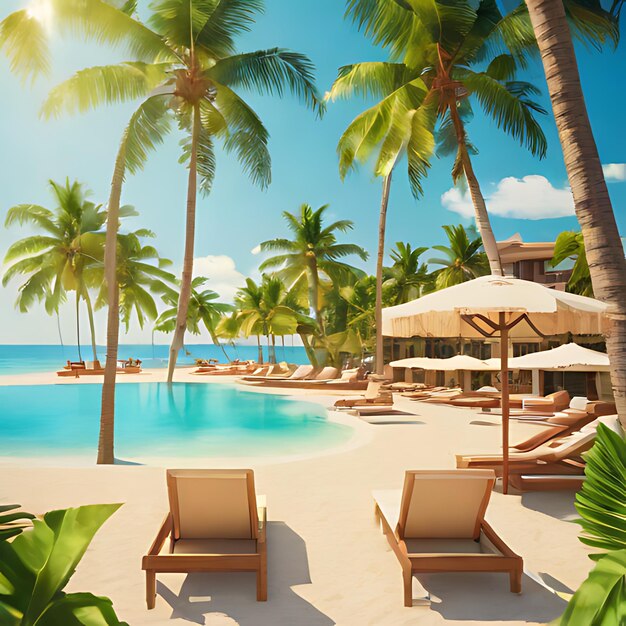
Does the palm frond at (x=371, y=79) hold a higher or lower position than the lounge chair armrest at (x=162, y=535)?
higher

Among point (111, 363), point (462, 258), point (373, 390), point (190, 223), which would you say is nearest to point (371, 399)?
point (373, 390)

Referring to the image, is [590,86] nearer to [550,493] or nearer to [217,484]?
[550,493]

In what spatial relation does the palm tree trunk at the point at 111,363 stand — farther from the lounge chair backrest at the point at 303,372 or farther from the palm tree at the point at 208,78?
the lounge chair backrest at the point at 303,372

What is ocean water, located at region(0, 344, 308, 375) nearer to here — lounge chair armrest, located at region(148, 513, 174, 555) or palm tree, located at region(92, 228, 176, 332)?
palm tree, located at region(92, 228, 176, 332)

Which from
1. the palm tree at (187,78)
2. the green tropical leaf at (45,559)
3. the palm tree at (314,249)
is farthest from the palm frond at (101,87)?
the palm tree at (314,249)

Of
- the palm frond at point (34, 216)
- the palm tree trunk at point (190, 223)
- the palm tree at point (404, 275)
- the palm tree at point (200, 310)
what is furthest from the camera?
the palm tree at point (200, 310)

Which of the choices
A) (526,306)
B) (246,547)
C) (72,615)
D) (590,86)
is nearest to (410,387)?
(526,306)

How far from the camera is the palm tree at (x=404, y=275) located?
30.5 metres

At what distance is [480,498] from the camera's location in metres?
3.71

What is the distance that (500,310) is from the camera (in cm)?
505

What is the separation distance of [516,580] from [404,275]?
27766 mm

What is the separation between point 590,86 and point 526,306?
39.1m

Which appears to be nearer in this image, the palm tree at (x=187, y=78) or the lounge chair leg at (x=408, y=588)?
the lounge chair leg at (x=408, y=588)

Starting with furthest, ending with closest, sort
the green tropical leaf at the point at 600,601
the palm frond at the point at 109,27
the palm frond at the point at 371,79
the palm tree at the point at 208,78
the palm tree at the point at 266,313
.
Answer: the palm tree at the point at 266,313, the palm tree at the point at 208,78, the palm frond at the point at 371,79, the palm frond at the point at 109,27, the green tropical leaf at the point at 600,601
